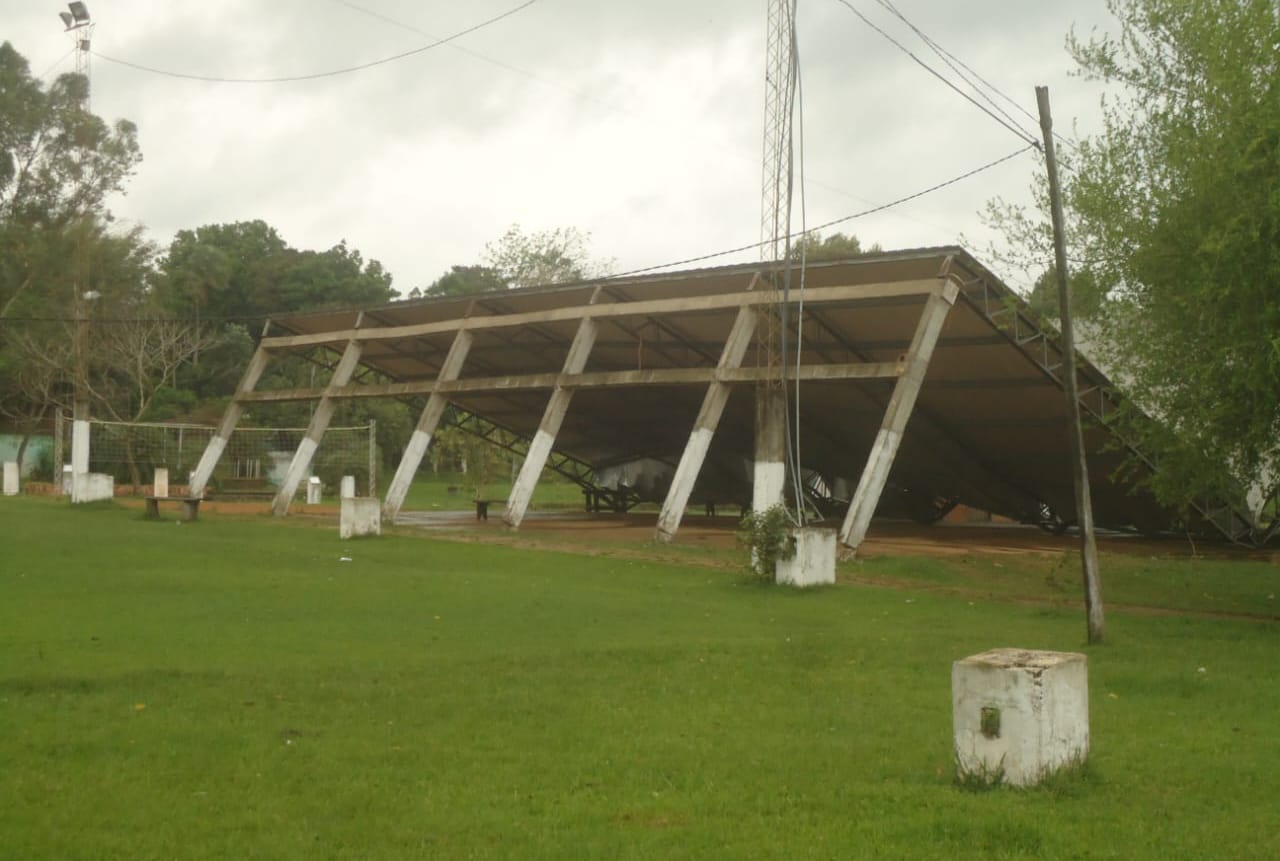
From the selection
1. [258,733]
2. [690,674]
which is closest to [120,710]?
[258,733]

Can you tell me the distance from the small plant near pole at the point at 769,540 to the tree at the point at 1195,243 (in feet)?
16.4

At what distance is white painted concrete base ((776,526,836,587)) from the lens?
18141mm

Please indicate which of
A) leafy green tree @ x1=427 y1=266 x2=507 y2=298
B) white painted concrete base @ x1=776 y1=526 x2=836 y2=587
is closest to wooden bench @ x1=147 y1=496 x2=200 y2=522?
white painted concrete base @ x1=776 y1=526 x2=836 y2=587

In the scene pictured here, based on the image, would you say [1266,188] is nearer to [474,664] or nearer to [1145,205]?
[1145,205]

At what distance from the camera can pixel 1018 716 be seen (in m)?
6.71

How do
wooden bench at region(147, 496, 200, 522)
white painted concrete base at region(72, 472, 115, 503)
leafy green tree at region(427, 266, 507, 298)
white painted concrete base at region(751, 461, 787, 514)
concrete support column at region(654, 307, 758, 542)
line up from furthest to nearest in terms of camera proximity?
leafy green tree at region(427, 266, 507, 298), white painted concrete base at region(72, 472, 115, 503), wooden bench at region(147, 496, 200, 522), concrete support column at region(654, 307, 758, 542), white painted concrete base at region(751, 461, 787, 514)

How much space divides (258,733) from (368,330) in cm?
2693

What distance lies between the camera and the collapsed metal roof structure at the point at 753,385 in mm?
23938

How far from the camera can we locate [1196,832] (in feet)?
19.7

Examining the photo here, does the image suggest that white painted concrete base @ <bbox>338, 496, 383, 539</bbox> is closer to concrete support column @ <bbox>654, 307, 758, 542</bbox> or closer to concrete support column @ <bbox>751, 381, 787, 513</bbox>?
concrete support column @ <bbox>654, 307, 758, 542</bbox>

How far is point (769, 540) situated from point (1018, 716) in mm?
11482

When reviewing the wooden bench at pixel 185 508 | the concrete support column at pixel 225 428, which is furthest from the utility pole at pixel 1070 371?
the concrete support column at pixel 225 428

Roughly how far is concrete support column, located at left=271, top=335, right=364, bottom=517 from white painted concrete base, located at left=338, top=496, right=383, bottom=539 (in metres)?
8.67

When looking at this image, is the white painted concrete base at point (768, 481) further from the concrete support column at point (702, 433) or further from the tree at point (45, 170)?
the tree at point (45, 170)
